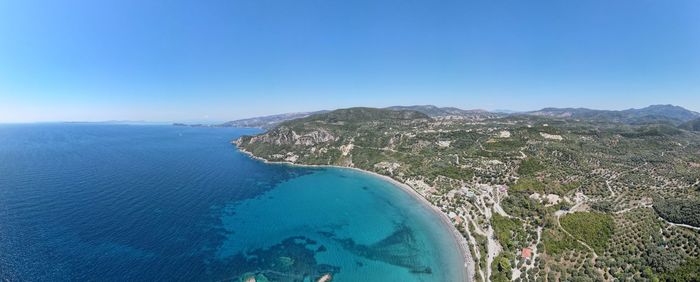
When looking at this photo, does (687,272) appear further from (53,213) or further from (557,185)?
(53,213)

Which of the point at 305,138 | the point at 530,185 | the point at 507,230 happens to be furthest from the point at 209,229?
the point at 305,138

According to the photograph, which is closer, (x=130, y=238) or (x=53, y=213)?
(x=130, y=238)

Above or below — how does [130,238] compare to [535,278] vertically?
above

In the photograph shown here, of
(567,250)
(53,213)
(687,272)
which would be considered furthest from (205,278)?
(687,272)

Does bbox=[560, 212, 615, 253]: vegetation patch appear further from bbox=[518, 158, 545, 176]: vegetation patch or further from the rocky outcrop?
the rocky outcrop

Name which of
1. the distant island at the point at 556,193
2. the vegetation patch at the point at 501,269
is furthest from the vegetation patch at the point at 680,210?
the vegetation patch at the point at 501,269

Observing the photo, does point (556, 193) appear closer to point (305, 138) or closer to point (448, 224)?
point (448, 224)

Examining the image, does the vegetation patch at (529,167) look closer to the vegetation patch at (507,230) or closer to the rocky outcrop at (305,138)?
the vegetation patch at (507,230)
